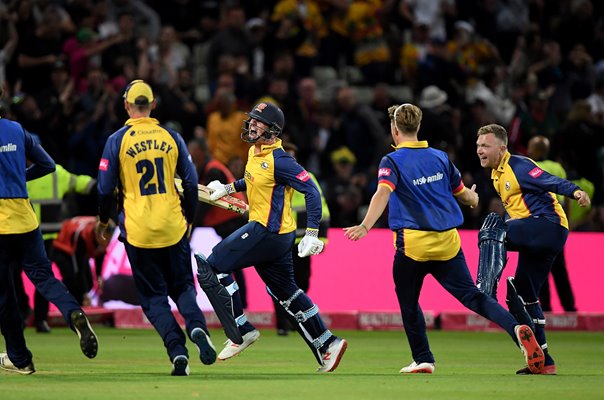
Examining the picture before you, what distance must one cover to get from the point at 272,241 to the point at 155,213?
1.50 metres

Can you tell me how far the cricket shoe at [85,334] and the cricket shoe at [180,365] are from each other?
0.71m

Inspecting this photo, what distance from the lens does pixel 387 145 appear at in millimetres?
24203

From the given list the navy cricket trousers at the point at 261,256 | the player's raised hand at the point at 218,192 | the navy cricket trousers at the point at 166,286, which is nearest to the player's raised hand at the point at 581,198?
the navy cricket trousers at the point at 261,256

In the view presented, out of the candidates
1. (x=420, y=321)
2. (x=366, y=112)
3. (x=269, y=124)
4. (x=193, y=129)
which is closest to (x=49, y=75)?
(x=193, y=129)

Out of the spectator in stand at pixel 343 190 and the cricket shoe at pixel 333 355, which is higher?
the cricket shoe at pixel 333 355

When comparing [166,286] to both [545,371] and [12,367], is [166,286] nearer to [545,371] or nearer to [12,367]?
[12,367]

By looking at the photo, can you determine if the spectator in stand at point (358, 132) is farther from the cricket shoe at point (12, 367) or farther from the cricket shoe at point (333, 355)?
the cricket shoe at point (12, 367)

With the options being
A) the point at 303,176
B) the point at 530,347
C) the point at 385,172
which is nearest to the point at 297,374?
the point at 303,176

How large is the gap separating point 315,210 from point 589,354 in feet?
16.2

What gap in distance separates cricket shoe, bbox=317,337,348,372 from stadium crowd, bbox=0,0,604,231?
315 inches

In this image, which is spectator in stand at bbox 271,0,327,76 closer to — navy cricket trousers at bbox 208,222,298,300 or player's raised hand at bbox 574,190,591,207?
navy cricket trousers at bbox 208,222,298,300

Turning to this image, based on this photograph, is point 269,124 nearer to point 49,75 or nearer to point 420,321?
point 420,321

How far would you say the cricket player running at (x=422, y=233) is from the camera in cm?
1258

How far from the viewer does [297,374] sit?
12.8 meters
